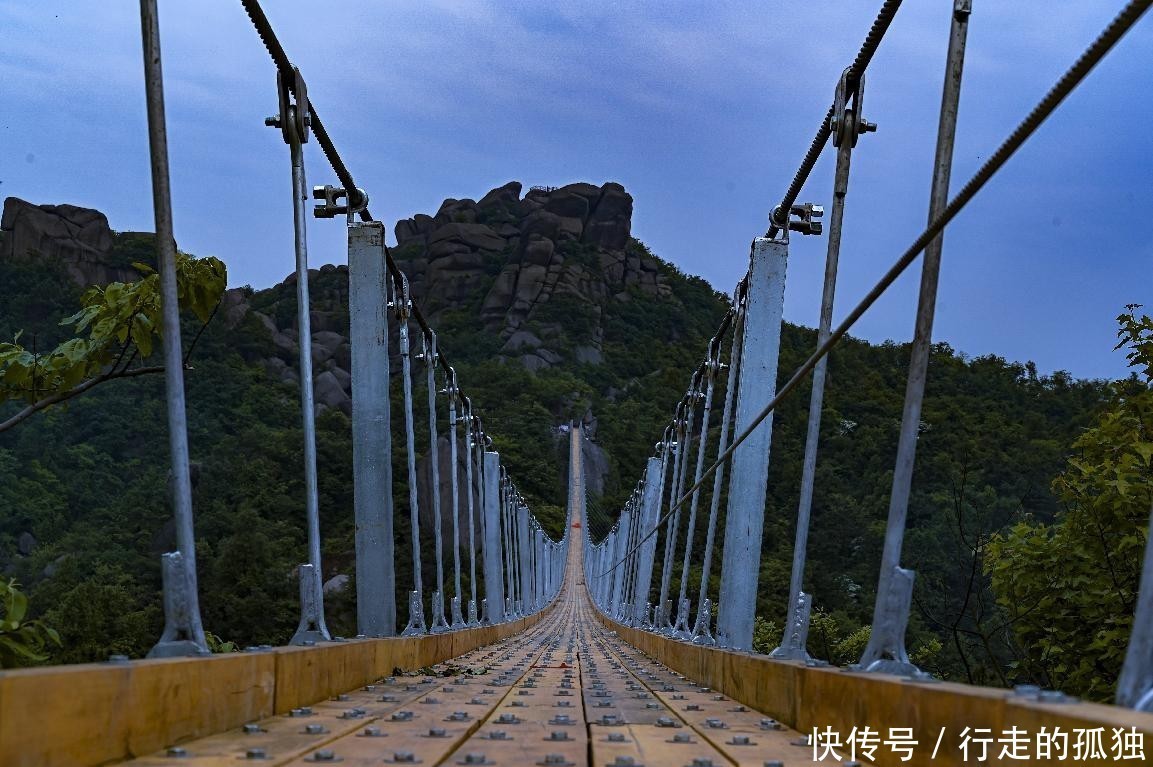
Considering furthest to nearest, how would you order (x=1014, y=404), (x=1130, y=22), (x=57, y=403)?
1. (x=1014, y=404)
2. (x=57, y=403)
3. (x=1130, y=22)

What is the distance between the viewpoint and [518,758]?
251 centimetres

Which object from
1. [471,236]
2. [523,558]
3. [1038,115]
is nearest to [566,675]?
[1038,115]

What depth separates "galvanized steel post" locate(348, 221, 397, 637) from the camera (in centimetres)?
600

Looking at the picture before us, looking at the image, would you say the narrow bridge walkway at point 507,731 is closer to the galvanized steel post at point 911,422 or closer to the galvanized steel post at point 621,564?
the galvanized steel post at point 911,422

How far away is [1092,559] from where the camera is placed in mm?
7941

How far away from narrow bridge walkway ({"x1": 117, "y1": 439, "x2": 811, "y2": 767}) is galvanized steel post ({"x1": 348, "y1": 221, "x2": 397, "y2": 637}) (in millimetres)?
822

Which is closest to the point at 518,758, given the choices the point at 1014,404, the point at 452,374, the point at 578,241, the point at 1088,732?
the point at 1088,732

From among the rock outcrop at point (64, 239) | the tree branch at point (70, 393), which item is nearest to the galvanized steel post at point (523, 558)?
the rock outcrop at point (64, 239)

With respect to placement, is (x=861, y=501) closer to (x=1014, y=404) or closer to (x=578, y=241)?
(x=1014, y=404)

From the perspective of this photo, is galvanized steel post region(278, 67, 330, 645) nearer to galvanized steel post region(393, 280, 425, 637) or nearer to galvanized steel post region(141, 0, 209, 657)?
galvanized steel post region(141, 0, 209, 657)

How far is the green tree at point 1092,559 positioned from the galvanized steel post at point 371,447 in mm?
3475

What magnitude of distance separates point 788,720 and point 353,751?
128 cm

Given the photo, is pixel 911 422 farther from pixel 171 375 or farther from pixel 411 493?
pixel 411 493

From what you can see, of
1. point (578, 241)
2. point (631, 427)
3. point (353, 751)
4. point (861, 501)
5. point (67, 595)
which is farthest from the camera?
point (578, 241)
